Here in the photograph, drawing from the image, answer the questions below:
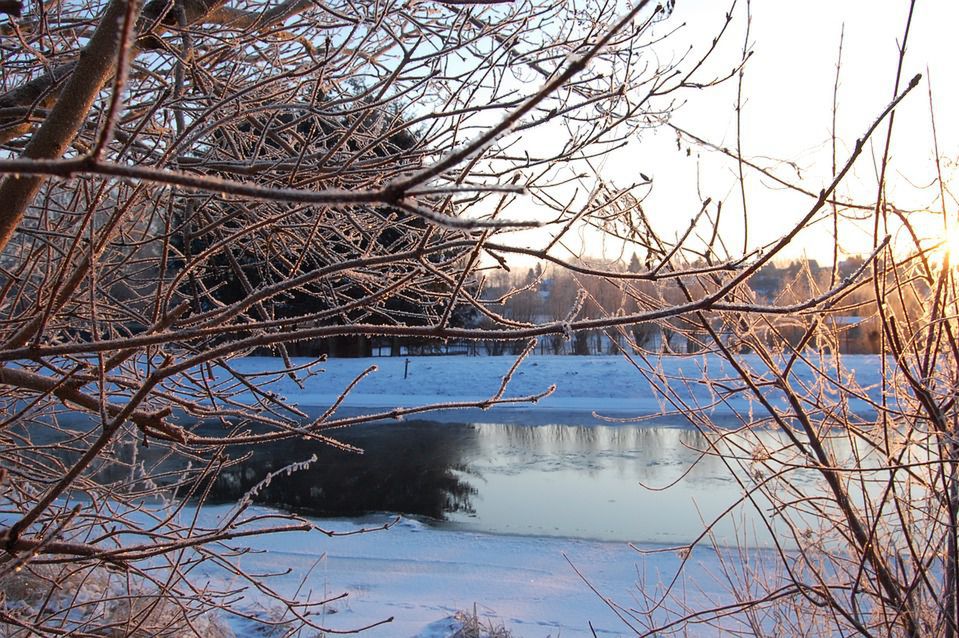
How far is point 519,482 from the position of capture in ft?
32.4

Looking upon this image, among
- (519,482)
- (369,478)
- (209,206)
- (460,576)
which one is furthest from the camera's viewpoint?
(369,478)

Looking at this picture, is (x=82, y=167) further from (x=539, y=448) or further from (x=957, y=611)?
(x=539, y=448)

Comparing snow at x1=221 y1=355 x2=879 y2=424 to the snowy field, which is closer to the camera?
the snowy field

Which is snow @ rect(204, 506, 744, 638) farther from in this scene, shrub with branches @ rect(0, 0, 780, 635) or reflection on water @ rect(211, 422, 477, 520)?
shrub with branches @ rect(0, 0, 780, 635)

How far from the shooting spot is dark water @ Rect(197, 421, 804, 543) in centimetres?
805

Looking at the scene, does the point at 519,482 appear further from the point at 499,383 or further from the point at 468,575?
the point at 499,383

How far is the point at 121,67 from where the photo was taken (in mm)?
511

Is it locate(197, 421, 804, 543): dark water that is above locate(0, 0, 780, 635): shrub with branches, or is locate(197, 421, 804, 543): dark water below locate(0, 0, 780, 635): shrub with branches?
below

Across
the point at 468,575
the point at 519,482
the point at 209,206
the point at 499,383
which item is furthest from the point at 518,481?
the point at 499,383

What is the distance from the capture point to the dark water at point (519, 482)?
26.4 ft

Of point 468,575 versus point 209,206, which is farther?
point 468,575

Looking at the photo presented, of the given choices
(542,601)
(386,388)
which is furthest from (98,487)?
(386,388)

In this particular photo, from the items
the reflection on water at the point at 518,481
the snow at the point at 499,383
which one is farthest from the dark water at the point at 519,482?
the snow at the point at 499,383

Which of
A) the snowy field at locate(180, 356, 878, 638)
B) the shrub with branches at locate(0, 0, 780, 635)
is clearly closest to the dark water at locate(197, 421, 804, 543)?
the snowy field at locate(180, 356, 878, 638)
